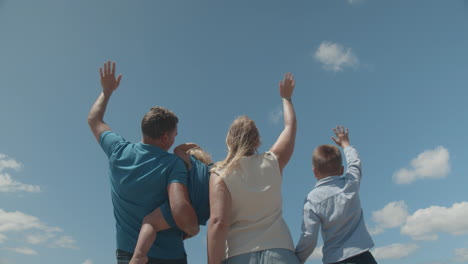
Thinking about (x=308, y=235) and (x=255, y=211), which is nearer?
(x=255, y=211)

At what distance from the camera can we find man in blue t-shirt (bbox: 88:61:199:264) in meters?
4.57

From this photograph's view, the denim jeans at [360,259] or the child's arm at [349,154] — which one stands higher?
the child's arm at [349,154]

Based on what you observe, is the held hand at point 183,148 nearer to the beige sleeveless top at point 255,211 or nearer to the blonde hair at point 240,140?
the blonde hair at point 240,140

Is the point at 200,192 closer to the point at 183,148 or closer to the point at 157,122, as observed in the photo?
the point at 183,148

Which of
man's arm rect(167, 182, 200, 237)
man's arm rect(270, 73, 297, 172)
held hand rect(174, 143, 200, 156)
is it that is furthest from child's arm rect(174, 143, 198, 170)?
man's arm rect(270, 73, 297, 172)

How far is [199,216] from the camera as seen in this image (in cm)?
495

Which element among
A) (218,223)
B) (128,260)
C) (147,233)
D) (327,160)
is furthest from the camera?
(327,160)

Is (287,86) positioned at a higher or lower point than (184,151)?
higher

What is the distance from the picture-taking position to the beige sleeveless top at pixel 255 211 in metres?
4.32

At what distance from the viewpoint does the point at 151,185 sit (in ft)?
15.6

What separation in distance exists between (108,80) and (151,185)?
2.56 m

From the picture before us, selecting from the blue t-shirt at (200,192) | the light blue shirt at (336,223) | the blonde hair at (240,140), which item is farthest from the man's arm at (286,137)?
the blue t-shirt at (200,192)

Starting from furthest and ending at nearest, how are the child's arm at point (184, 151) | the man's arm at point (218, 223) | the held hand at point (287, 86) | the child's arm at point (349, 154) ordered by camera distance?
the held hand at point (287, 86) → the child's arm at point (349, 154) → the child's arm at point (184, 151) → the man's arm at point (218, 223)

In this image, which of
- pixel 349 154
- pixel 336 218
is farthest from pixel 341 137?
pixel 336 218
